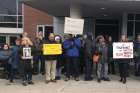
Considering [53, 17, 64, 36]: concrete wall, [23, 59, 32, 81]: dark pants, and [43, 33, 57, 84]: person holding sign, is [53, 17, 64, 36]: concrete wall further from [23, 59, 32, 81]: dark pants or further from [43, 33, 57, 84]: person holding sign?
[23, 59, 32, 81]: dark pants

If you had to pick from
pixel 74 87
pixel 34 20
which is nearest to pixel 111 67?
pixel 74 87

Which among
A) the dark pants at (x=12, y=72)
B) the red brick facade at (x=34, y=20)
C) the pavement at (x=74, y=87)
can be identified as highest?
the red brick facade at (x=34, y=20)

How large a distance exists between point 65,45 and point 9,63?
2.19 m

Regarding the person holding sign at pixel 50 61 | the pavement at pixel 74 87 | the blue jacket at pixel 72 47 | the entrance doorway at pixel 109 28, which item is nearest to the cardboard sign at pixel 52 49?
the person holding sign at pixel 50 61

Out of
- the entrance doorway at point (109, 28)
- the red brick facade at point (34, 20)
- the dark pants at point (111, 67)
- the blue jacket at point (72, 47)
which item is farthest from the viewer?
the red brick facade at point (34, 20)

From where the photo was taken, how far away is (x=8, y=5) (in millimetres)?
39188

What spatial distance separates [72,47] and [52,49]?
790mm

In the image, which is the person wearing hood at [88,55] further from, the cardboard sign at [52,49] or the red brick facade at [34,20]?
the red brick facade at [34,20]

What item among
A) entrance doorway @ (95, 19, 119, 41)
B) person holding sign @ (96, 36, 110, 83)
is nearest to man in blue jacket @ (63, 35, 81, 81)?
person holding sign @ (96, 36, 110, 83)

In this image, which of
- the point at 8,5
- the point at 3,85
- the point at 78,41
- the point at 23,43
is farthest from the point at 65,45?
the point at 8,5

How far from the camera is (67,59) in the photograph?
52.9 ft

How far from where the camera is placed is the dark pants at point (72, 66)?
16.0 metres

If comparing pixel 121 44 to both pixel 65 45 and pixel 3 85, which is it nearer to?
pixel 65 45

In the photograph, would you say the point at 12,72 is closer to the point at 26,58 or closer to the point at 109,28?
the point at 26,58
